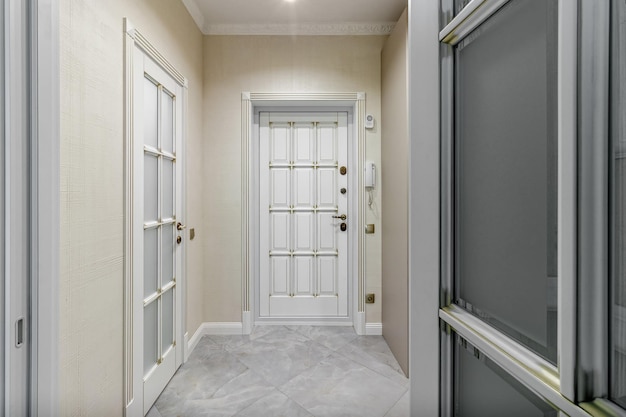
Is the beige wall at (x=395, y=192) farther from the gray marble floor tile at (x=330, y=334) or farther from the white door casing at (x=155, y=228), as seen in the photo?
the white door casing at (x=155, y=228)

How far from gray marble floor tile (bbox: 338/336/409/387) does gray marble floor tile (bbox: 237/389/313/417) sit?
684mm

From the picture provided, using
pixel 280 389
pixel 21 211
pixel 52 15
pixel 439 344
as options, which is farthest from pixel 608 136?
pixel 280 389

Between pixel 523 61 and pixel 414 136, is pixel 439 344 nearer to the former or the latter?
pixel 414 136

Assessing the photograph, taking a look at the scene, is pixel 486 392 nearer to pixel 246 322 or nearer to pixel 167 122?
pixel 167 122

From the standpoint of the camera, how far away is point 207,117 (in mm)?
2945

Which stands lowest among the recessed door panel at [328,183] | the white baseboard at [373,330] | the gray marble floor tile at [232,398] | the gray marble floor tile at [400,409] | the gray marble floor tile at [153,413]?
the gray marble floor tile at [400,409]

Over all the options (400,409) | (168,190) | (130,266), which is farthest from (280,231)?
(400,409)

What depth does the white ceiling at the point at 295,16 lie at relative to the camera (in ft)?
8.57

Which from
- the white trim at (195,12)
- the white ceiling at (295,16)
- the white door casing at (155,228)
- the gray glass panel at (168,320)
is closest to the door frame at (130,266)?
the white door casing at (155,228)

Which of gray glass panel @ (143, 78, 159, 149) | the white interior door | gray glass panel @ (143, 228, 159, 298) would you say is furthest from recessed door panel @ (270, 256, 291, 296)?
the white interior door

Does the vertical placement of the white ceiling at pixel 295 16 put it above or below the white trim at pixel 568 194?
above

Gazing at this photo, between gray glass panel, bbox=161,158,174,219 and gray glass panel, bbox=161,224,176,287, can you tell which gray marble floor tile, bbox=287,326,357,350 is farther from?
gray glass panel, bbox=161,158,174,219

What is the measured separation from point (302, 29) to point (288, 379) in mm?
2746

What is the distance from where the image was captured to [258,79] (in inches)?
115
